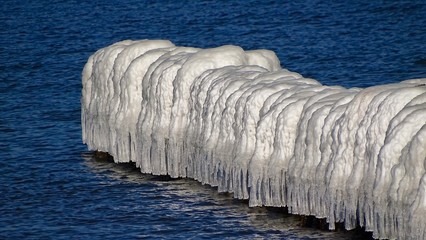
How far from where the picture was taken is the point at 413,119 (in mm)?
28359

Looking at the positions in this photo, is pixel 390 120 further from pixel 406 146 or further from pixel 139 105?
pixel 139 105

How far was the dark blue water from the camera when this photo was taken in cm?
3462

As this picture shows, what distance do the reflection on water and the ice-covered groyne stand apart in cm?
37

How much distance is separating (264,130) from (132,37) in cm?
4817

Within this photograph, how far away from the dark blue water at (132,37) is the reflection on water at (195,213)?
0.14ft

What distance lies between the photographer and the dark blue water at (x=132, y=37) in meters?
34.6

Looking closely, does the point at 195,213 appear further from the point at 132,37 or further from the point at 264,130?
the point at 132,37

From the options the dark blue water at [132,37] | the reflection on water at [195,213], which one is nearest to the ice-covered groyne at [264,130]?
the reflection on water at [195,213]

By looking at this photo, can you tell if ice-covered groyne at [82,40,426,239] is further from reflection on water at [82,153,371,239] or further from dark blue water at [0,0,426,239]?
dark blue water at [0,0,426,239]

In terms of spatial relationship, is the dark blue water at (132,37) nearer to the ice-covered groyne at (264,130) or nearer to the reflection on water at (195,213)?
the reflection on water at (195,213)

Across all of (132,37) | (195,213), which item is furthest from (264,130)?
(132,37)

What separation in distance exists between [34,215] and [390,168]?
12.2m

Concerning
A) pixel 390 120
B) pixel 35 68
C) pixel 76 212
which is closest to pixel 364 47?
pixel 35 68

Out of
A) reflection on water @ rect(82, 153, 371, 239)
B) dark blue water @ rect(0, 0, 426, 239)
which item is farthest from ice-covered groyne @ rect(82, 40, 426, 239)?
dark blue water @ rect(0, 0, 426, 239)
